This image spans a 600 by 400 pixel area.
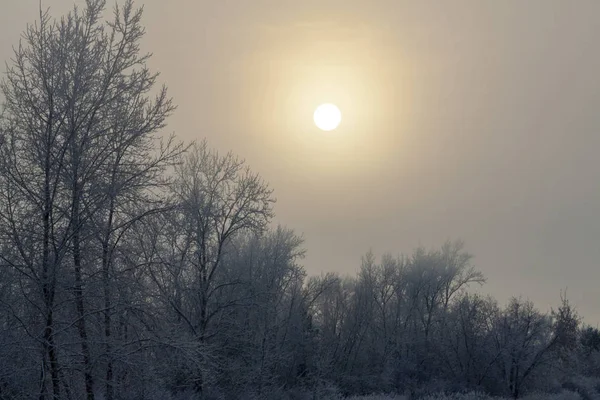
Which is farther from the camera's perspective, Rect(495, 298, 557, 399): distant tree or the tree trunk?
Rect(495, 298, 557, 399): distant tree

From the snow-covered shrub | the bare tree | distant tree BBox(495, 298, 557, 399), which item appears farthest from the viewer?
distant tree BBox(495, 298, 557, 399)

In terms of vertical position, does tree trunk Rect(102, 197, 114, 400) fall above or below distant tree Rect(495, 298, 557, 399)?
below

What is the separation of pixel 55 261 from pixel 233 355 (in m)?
23.3

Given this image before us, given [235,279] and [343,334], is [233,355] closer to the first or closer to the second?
[235,279]

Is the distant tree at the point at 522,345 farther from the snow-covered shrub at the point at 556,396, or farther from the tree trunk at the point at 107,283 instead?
the tree trunk at the point at 107,283

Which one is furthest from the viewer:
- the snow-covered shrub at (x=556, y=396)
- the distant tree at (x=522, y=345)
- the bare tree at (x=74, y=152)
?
the distant tree at (x=522, y=345)

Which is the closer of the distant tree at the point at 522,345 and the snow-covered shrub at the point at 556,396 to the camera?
the snow-covered shrub at the point at 556,396

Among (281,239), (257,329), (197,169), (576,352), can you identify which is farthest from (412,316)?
(197,169)

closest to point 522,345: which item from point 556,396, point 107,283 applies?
point 556,396

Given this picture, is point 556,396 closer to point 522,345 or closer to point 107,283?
point 522,345

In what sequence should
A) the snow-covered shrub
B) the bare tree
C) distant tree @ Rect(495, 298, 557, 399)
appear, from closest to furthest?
the bare tree → the snow-covered shrub → distant tree @ Rect(495, 298, 557, 399)

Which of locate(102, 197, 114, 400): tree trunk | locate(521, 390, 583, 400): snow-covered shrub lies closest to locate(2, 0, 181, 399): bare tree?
locate(102, 197, 114, 400): tree trunk

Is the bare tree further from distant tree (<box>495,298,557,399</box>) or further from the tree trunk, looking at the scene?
distant tree (<box>495,298,557,399</box>)

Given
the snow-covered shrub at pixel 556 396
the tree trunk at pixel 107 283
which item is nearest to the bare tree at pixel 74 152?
the tree trunk at pixel 107 283
